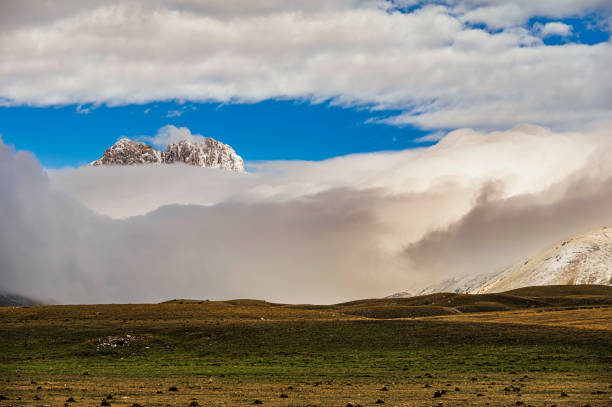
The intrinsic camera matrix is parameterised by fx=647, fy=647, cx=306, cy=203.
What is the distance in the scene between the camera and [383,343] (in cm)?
8475

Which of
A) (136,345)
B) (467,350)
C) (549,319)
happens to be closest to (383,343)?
(467,350)

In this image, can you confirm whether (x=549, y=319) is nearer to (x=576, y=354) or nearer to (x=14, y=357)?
(x=576, y=354)

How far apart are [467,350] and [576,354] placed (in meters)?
12.3

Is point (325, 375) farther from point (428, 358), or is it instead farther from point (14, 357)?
point (14, 357)

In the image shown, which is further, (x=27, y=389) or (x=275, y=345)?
(x=275, y=345)

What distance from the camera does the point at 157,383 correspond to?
53.3 meters

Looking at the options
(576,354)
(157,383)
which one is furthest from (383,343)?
(157,383)

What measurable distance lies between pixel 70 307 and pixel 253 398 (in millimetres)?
100758

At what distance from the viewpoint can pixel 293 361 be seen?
71500mm

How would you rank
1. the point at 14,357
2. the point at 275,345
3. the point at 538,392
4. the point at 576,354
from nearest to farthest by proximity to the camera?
the point at 538,392 < the point at 576,354 < the point at 14,357 < the point at 275,345

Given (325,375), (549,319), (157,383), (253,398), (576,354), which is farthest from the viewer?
(549,319)

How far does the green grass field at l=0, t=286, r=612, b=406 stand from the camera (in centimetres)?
4438

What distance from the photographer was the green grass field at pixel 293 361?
44.4 metres

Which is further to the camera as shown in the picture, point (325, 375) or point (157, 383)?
point (325, 375)
